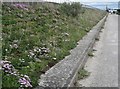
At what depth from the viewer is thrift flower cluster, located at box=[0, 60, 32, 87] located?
24.3 feet

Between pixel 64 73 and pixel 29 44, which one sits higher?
pixel 29 44

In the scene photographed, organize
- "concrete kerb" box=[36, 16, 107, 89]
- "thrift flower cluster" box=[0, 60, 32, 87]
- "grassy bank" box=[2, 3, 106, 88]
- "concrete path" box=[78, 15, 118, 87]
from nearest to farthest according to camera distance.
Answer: "thrift flower cluster" box=[0, 60, 32, 87] < "concrete kerb" box=[36, 16, 107, 89] < "grassy bank" box=[2, 3, 106, 88] < "concrete path" box=[78, 15, 118, 87]

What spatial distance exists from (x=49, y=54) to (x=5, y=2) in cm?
688

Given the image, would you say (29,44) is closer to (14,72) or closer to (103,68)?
(103,68)

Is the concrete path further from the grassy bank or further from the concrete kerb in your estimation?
the grassy bank

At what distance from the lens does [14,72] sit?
25.9ft

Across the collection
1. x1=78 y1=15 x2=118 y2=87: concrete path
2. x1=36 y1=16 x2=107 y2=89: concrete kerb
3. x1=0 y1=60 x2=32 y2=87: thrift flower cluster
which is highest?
x1=0 y1=60 x2=32 y2=87: thrift flower cluster

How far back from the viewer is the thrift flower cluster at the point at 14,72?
7.41 meters

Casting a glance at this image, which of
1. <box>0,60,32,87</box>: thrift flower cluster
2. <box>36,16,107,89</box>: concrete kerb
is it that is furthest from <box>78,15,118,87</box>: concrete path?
<box>0,60,32,87</box>: thrift flower cluster

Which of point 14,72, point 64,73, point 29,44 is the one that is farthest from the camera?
point 29,44

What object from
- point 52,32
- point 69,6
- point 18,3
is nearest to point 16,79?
point 52,32

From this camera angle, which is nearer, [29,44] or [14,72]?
[14,72]

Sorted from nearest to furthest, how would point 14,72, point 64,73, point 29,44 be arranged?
point 14,72, point 64,73, point 29,44

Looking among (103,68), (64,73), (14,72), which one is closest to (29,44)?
(103,68)
